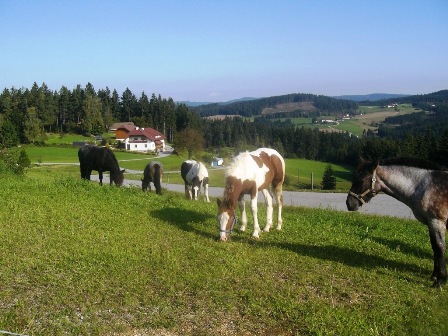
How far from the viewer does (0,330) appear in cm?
542

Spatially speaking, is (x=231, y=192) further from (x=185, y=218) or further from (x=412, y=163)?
(x=412, y=163)

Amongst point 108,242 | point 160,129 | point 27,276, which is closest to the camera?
point 27,276

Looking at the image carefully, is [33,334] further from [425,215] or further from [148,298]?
[425,215]

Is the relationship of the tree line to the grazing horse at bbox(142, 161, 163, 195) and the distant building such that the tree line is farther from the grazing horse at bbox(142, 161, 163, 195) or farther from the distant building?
the grazing horse at bbox(142, 161, 163, 195)

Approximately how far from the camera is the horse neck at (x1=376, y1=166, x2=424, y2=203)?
318 inches

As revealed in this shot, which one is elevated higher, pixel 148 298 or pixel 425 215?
pixel 425 215

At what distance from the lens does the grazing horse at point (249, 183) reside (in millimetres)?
10125

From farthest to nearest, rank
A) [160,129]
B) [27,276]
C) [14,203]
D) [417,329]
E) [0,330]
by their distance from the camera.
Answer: [160,129]
[14,203]
[27,276]
[417,329]
[0,330]

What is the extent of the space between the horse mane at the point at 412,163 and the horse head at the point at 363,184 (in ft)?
A: 1.06

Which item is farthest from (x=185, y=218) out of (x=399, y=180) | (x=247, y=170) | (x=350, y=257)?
(x=399, y=180)

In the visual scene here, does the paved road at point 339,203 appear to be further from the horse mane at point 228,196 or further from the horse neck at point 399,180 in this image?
the horse neck at point 399,180

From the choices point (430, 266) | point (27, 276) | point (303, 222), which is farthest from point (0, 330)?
point (303, 222)

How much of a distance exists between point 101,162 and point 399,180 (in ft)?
52.3

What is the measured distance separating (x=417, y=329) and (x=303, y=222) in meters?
7.39
